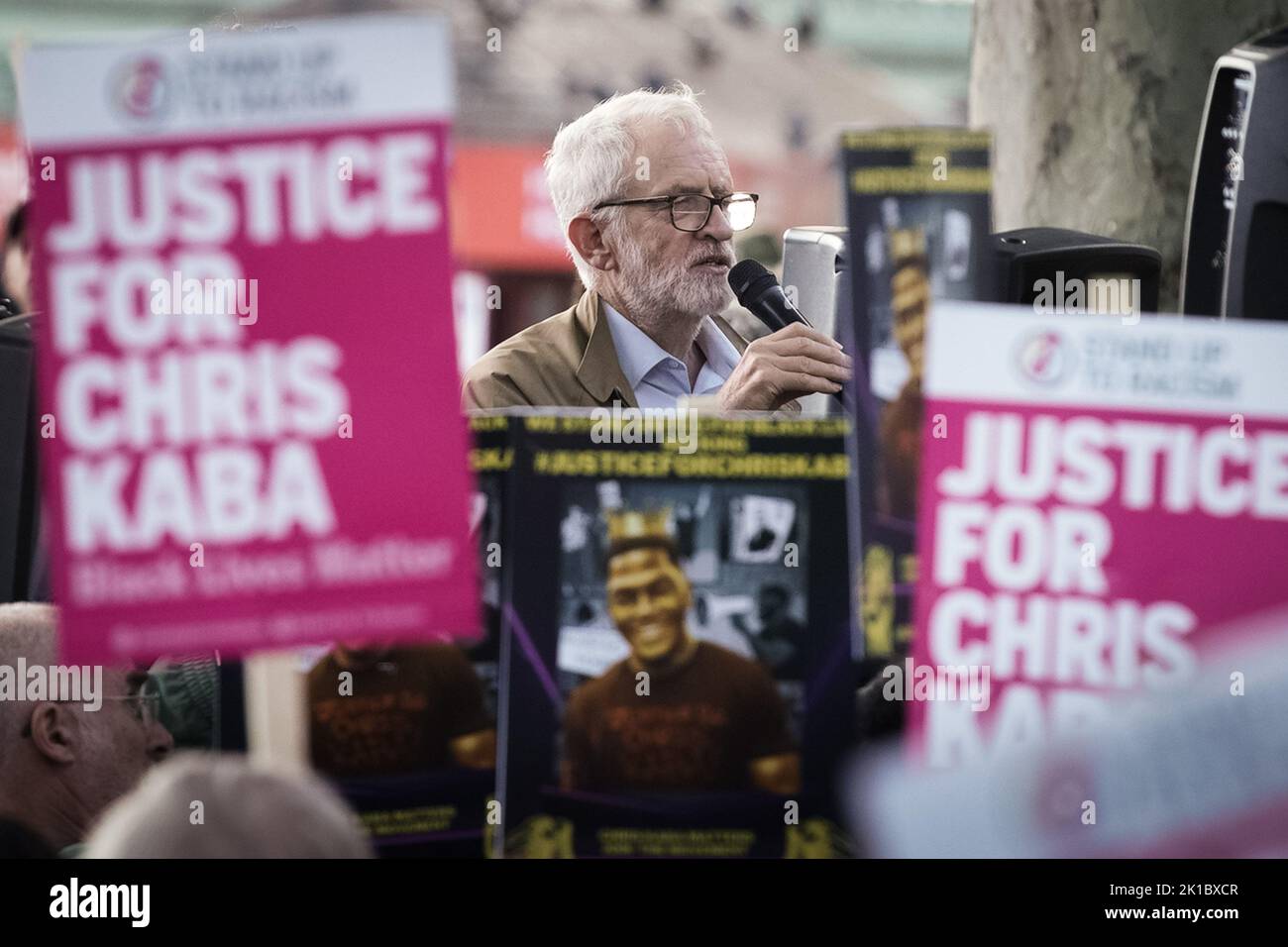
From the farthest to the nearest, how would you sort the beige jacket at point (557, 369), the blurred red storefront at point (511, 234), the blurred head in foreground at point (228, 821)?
the blurred red storefront at point (511, 234) → the beige jacket at point (557, 369) → the blurred head in foreground at point (228, 821)

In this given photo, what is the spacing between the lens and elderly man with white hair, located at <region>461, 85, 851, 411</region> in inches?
109

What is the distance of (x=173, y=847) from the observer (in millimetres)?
1168

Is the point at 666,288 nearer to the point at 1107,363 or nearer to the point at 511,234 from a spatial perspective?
the point at 1107,363

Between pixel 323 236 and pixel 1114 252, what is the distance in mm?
1053

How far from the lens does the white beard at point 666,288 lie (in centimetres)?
284

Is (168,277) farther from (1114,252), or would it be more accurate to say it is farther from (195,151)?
(1114,252)

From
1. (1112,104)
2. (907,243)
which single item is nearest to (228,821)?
(907,243)

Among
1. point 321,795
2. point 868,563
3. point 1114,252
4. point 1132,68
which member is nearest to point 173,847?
point 321,795

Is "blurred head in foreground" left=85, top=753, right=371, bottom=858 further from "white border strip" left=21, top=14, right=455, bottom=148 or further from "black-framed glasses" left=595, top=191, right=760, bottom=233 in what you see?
"black-framed glasses" left=595, top=191, right=760, bottom=233

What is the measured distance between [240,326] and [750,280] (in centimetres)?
94

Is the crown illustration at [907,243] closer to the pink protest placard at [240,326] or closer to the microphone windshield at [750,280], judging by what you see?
the pink protest placard at [240,326]

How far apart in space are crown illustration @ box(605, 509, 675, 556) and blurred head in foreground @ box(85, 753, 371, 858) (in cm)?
47

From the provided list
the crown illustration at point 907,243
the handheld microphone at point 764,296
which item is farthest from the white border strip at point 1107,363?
the handheld microphone at point 764,296

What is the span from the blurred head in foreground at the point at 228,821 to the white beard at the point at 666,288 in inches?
68.9
